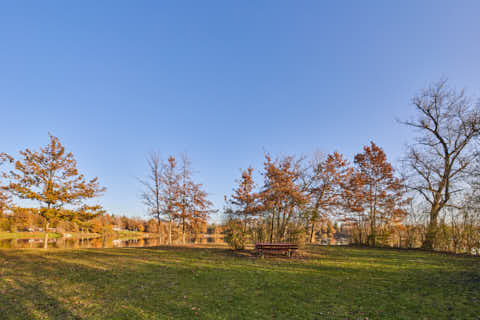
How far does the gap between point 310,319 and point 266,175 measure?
12644mm

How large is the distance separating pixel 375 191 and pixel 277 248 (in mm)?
12998

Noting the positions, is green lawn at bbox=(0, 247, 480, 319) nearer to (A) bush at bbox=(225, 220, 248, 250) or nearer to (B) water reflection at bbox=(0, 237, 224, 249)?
(A) bush at bbox=(225, 220, 248, 250)

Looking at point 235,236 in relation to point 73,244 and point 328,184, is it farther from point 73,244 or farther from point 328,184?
point 73,244

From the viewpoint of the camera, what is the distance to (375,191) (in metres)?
19.4

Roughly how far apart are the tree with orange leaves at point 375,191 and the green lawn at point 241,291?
29.6ft

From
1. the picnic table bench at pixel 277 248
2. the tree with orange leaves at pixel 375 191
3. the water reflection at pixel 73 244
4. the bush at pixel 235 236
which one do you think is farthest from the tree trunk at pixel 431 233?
the water reflection at pixel 73 244

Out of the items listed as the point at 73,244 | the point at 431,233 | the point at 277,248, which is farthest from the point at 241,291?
the point at 73,244

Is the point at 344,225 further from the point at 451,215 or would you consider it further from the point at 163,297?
the point at 163,297

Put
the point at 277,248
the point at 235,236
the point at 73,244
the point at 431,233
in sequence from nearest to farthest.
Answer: the point at 277,248 < the point at 235,236 < the point at 431,233 < the point at 73,244

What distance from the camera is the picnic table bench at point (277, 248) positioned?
10965mm

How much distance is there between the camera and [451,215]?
13.2 metres

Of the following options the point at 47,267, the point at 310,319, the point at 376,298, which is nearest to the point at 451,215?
the point at 376,298

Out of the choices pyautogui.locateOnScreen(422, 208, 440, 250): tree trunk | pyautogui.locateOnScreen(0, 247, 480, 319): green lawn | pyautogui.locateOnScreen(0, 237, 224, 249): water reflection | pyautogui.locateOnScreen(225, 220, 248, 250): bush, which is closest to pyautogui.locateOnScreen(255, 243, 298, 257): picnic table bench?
pyautogui.locateOnScreen(0, 247, 480, 319): green lawn

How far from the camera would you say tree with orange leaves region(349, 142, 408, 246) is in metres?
17.6
